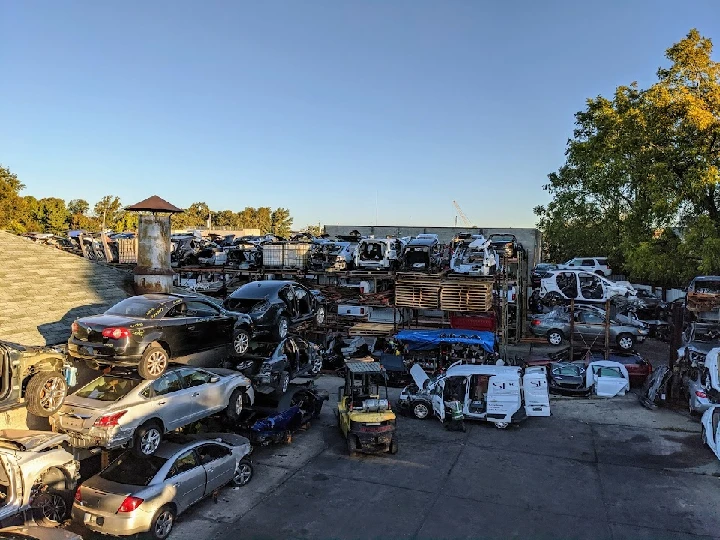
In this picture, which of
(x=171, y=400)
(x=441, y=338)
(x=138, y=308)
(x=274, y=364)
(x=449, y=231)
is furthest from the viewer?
(x=449, y=231)

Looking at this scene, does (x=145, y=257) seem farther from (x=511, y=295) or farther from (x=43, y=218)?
(x=43, y=218)

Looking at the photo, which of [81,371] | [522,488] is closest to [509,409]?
[522,488]

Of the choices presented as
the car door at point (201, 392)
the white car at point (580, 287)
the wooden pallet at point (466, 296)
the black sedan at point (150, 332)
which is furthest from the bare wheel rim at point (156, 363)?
the white car at point (580, 287)

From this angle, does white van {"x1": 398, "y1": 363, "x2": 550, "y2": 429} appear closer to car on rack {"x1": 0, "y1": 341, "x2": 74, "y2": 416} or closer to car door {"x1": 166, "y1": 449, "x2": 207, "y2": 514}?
car door {"x1": 166, "y1": 449, "x2": 207, "y2": 514}

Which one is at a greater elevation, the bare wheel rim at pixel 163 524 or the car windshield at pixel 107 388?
the car windshield at pixel 107 388

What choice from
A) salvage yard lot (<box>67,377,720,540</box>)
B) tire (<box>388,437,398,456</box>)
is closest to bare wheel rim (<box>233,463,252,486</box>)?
salvage yard lot (<box>67,377,720,540</box>)

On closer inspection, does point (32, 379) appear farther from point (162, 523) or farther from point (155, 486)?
point (162, 523)

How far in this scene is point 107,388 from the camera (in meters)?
9.62

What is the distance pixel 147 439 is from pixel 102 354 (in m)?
1.76

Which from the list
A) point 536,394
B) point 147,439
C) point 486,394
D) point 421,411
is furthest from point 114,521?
point 536,394

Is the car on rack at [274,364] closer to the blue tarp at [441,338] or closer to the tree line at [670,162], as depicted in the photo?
the blue tarp at [441,338]

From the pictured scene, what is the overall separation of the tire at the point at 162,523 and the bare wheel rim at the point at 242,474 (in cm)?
181

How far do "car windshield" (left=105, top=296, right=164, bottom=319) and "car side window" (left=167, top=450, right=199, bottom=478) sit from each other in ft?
9.42

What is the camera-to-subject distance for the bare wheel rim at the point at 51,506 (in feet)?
27.0
